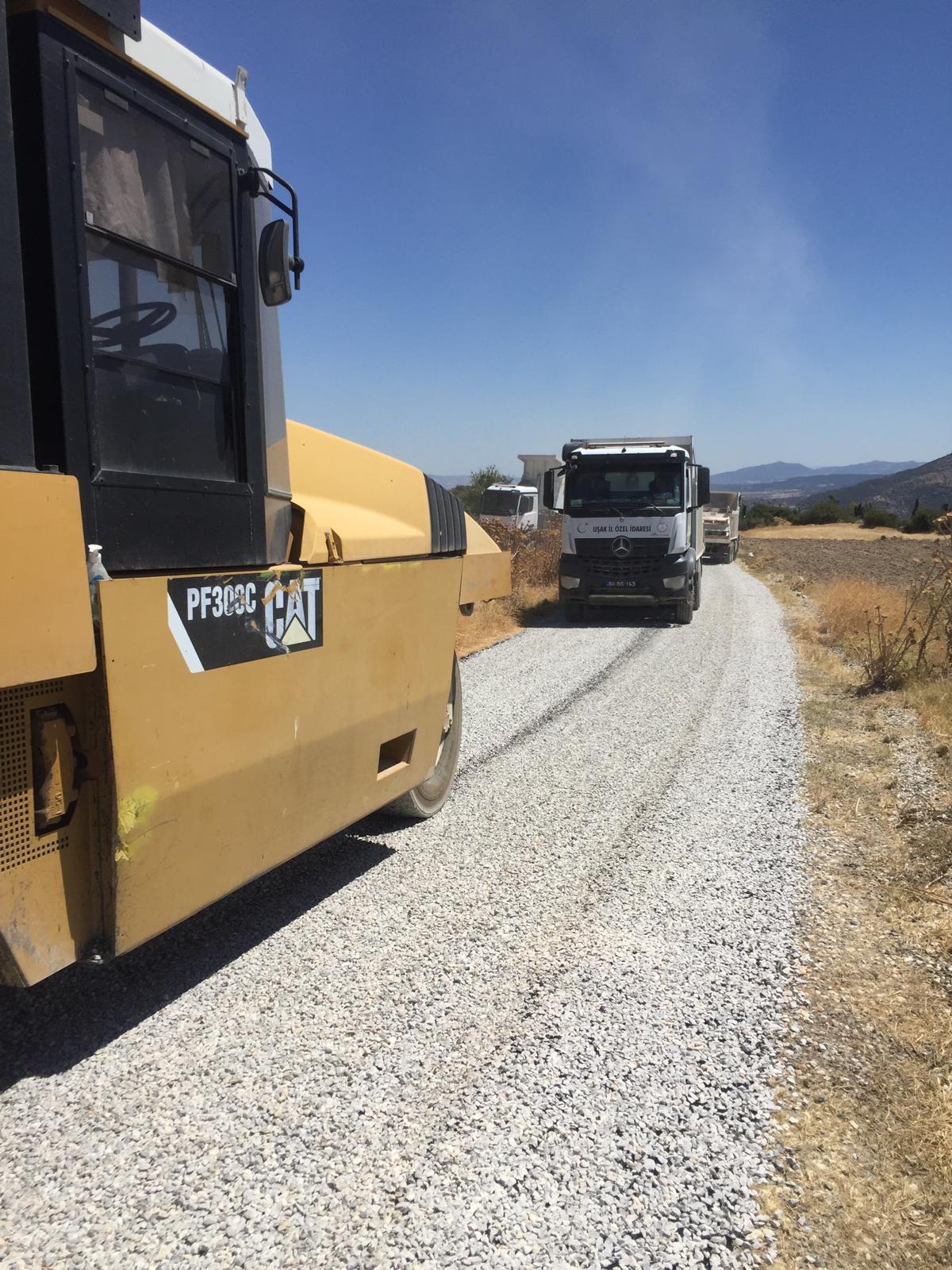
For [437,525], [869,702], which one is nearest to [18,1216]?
[437,525]

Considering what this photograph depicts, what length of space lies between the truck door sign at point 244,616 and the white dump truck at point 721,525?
89.3 ft

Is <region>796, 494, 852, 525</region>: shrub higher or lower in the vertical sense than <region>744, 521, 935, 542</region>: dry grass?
higher

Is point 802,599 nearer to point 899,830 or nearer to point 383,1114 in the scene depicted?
point 899,830

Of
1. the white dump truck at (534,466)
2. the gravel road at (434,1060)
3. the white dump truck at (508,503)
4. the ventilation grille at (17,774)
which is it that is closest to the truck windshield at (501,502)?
the white dump truck at (508,503)

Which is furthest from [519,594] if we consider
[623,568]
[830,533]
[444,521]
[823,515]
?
[823,515]

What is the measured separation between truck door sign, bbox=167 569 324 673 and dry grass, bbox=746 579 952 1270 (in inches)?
86.7

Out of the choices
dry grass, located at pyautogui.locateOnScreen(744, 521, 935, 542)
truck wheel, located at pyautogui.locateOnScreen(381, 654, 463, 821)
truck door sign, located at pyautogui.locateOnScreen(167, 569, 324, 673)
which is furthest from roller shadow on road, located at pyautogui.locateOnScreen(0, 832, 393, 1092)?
dry grass, located at pyautogui.locateOnScreen(744, 521, 935, 542)

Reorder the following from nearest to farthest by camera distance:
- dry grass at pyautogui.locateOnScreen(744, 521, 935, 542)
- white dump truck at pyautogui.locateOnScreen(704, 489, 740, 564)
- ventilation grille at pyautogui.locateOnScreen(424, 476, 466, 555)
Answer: ventilation grille at pyautogui.locateOnScreen(424, 476, 466, 555) → white dump truck at pyautogui.locateOnScreen(704, 489, 740, 564) → dry grass at pyautogui.locateOnScreen(744, 521, 935, 542)

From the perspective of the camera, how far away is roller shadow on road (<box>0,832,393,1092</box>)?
114 inches

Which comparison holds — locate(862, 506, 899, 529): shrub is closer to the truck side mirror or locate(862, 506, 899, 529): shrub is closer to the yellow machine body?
the yellow machine body

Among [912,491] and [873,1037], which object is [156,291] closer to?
[873,1037]

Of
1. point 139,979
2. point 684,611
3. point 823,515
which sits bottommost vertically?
point 139,979

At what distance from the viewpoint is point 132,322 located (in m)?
2.53

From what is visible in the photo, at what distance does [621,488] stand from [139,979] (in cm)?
1201
